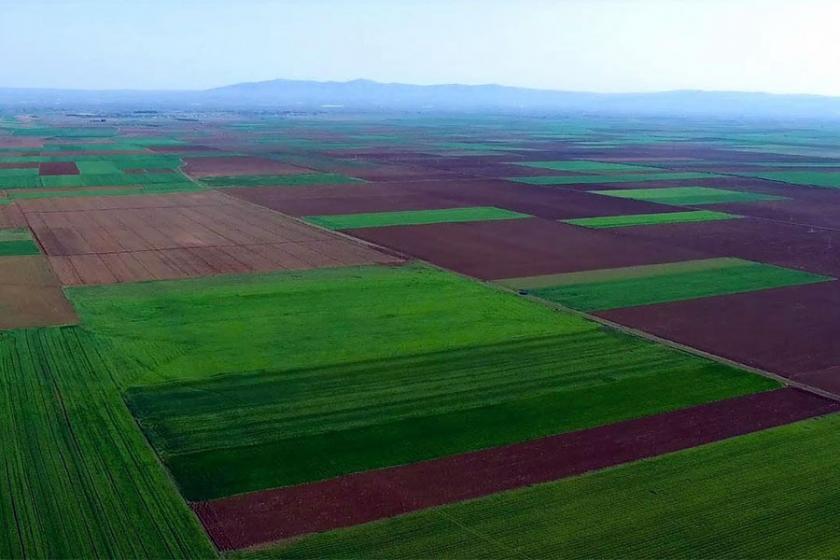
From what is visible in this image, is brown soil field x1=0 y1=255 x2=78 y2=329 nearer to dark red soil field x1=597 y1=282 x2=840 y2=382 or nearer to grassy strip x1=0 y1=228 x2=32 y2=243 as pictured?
grassy strip x1=0 y1=228 x2=32 y2=243

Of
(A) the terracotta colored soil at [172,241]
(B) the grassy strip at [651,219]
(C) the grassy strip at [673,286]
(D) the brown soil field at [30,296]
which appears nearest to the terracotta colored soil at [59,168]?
(A) the terracotta colored soil at [172,241]

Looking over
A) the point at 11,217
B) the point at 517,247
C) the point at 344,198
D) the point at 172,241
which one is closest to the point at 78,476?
the point at 172,241

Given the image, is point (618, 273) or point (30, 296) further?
point (618, 273)

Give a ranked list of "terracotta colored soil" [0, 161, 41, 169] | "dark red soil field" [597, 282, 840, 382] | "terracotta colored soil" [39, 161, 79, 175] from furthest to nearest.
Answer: "terracotta colored soil" [0, 161, 41, 169] < "terracotta colored soil" [39, 161, 79, 175] < "dark red soil field" [597, 282, 840, 382]

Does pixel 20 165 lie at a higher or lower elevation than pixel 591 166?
lower

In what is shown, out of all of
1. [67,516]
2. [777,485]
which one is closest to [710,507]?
[777,485]

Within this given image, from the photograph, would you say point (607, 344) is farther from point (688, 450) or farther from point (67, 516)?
point (67, 516)

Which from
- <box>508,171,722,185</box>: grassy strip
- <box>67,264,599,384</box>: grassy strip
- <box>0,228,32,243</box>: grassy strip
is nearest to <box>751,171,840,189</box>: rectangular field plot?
<box>508,171,722,185</box>: grassy strip

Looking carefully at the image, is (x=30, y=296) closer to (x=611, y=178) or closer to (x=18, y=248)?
(x=18, y=248)
